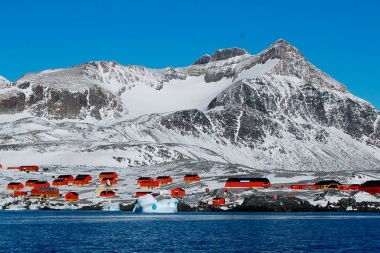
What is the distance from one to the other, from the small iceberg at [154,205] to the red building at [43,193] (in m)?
37.6

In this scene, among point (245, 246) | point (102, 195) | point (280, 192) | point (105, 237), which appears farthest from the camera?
point (102, 195)

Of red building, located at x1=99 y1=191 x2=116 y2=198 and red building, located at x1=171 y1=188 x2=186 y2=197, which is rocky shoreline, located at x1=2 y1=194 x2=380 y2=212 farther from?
red building, located at x1=99 y1=191 x2=116 y2=198

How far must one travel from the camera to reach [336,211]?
159 m

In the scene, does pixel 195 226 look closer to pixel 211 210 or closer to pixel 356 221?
pixel 356 221

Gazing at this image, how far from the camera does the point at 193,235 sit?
97.6 meters

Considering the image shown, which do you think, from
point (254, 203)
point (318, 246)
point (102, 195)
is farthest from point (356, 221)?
point (102, 195)

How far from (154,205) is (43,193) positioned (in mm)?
45308

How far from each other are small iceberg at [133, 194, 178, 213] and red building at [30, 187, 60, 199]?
123ft

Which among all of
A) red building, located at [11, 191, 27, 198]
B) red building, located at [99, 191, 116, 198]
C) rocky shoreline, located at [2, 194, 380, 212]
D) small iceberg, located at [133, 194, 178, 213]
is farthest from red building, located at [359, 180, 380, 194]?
red building, located at [11, 191, 27, 198]

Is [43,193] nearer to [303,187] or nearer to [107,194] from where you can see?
[107,194]

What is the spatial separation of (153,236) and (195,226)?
64.1ft

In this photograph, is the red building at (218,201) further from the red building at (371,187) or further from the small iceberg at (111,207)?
the red building at (371,187)

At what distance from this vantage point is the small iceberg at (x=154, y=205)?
158 meters

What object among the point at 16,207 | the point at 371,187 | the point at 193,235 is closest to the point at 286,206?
the point at 371,187
